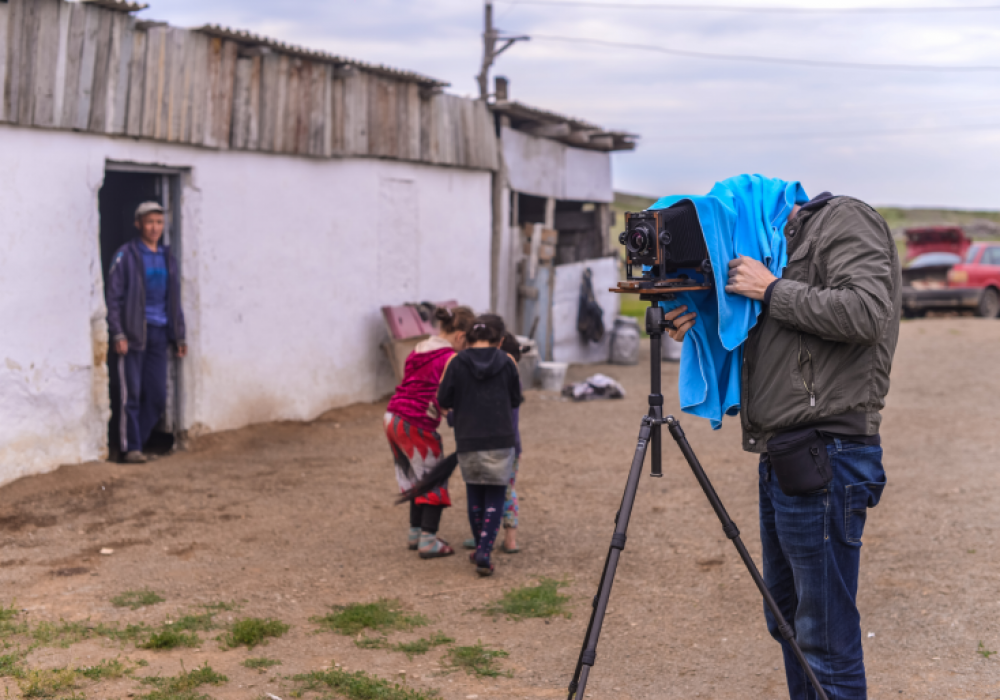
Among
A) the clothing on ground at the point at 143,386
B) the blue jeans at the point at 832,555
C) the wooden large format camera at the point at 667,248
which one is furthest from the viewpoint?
the clothing on ground at the point at 143,386

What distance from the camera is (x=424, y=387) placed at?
566cm

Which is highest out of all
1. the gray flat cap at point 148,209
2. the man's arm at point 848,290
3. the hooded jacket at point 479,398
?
the gray flat cap at point 148,209

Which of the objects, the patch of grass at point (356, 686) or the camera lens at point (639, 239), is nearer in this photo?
the camera lens at point (639, 239)

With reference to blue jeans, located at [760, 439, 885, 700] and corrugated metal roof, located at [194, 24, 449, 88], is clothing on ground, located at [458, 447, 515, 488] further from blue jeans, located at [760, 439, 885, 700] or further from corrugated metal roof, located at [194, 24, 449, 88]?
corrugated metal roof, located at [194, 24, 449, 88]

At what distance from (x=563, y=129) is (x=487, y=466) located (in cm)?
908

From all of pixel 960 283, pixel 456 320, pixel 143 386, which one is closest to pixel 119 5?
pixel 143 386

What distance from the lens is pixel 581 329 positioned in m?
14.4

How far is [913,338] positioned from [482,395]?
13.1 m

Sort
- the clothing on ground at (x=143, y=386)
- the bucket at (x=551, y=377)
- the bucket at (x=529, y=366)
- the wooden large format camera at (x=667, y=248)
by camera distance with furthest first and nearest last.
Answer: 1. the bucket at (x=551, y=377)
2. the bucket at (x=529, y=366)
3. the clothing on ground at (x=143, y=386)
4. the wooden large format camera at (x=667, y=248)

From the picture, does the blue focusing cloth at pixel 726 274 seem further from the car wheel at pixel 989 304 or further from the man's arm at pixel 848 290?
the car wheel at pixel 989 304

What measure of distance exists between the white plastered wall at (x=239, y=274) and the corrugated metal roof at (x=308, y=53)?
96 centimetres

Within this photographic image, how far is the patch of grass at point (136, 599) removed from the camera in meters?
4.76

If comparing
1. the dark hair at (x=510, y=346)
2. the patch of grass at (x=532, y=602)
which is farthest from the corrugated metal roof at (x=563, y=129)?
the patch of grass at (x=532, y=602)

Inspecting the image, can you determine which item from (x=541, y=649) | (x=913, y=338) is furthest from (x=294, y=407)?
(x=913, y=338)
